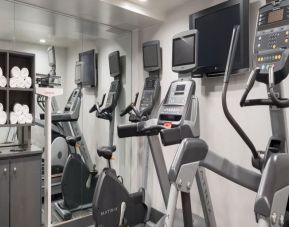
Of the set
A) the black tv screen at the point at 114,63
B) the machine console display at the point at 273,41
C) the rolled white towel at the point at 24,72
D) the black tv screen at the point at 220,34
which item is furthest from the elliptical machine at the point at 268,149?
the black tv screen at the point at 114,63

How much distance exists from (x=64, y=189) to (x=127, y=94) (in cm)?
158

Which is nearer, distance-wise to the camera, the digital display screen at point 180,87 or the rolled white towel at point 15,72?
the digital display screen at point 180,87

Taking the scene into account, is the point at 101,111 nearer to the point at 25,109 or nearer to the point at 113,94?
the point at 113,94

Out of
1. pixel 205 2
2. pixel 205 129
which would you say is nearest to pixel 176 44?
pixel 205 2

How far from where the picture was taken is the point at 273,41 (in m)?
1.52

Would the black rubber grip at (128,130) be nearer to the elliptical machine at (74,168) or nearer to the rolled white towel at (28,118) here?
the rolled white towel at (28,118)

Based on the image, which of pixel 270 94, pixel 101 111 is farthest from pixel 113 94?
pixel 270 94

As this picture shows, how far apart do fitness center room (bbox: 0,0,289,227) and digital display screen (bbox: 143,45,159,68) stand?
1 centimetres

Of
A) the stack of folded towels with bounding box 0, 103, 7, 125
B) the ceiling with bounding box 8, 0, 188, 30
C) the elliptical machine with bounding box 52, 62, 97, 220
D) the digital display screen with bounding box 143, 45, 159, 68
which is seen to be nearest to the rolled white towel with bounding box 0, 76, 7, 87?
the stack of folded towels with bounding box 0, 103, 7, 125

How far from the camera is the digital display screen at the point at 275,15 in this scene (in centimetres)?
153

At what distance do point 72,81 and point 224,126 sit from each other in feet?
6.42

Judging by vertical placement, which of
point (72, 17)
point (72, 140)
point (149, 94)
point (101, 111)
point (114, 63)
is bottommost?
point (72, 140)

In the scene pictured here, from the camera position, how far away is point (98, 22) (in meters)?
3.48

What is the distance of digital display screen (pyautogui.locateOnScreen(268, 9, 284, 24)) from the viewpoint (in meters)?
A: 1.53
